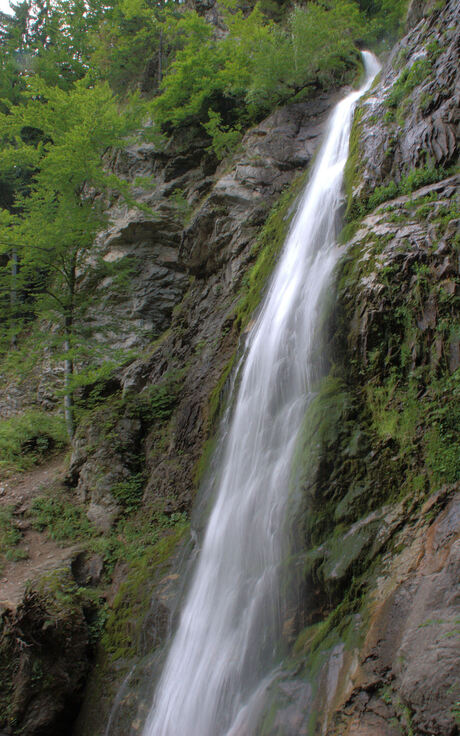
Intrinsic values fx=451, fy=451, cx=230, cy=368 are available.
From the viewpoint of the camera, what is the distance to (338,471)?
4.07 m

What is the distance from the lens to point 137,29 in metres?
19.9

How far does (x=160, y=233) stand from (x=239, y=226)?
3897 mm

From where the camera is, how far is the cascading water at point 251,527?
3.89m

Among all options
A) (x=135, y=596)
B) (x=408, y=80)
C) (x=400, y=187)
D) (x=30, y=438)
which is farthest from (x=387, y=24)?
(x=135, y=596)

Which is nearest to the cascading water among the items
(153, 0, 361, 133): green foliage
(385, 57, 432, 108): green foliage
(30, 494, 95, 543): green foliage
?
(385, 57, 432, 108): green foliage

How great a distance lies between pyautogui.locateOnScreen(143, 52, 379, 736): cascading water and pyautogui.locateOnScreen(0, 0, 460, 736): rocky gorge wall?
1.17 feet

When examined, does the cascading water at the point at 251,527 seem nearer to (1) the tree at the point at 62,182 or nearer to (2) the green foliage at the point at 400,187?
→ (2) the green foliage at the point at 400,187

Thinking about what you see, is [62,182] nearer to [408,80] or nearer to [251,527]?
[408,80]

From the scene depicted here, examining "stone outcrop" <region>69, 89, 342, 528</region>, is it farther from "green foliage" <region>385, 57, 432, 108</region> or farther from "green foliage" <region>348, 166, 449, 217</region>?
"green foliage" <region>385, 57, 432, 108</region>

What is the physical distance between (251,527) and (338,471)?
1177 millimetres

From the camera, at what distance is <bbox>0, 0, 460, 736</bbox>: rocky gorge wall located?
9.62ft

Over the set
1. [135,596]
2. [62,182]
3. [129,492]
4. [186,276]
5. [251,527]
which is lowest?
[135,596]

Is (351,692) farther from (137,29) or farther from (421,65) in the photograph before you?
(137,29)

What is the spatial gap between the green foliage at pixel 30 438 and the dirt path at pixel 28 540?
39cm
